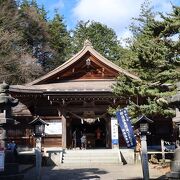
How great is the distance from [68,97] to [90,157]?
433 cm

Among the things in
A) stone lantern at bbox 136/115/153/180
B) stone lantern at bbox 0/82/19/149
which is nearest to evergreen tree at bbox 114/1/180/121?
stone lantern at bbox 136/115/153/180

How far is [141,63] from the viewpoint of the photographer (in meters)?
18.4

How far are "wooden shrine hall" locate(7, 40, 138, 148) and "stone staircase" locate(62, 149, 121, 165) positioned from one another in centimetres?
181

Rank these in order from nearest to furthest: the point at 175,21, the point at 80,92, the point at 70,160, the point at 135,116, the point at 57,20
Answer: the point at 175,21
the point at 135,116
the point at 70,160
the point at 80,92
the point at 57,20

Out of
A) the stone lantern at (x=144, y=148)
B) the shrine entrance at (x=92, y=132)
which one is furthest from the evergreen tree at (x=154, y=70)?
the shrine entrance at (x=92, y=132)

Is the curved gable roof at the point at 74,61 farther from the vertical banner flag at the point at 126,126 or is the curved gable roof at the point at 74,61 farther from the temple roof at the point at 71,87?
the vertical banner flag at the point at 126,126

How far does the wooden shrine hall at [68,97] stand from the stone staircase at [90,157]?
5.92 feet

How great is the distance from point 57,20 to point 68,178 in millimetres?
46614

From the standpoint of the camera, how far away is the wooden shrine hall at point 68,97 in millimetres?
24391

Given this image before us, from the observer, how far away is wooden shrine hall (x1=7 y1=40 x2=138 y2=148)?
24.4 meters

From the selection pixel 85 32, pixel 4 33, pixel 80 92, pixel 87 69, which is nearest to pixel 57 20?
pixel 85 32

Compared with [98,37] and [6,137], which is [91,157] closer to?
[6,137]

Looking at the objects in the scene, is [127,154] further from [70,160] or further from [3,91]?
[3,91]

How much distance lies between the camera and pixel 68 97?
24469 millimetres
